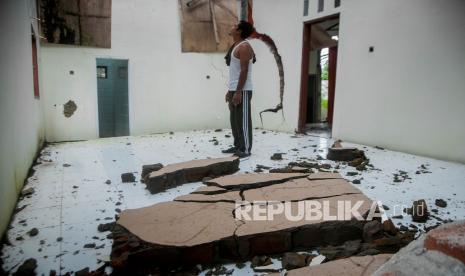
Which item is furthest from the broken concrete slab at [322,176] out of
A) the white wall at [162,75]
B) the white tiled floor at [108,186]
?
the white wall at [162,75]

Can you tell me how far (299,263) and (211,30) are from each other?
4.97 metres

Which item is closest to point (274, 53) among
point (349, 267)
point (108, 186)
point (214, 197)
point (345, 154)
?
point (345, 154)

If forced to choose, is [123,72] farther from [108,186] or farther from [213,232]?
[213,232]

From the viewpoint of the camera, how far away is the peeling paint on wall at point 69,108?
4.60 metres

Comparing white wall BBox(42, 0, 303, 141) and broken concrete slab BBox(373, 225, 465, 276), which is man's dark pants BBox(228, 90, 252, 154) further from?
broken concrete slab BBox(373, 225, 465, 276)

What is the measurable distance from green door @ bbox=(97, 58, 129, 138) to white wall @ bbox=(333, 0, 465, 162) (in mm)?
3305

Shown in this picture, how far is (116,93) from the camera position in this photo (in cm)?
500

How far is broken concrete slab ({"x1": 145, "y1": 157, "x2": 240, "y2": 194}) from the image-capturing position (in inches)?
93.4

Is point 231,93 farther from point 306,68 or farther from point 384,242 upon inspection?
point 384,242

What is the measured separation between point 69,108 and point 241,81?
9.20 ft

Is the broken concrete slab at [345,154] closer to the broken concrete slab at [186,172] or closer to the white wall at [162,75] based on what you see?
the broken concrete slab at [186,172]

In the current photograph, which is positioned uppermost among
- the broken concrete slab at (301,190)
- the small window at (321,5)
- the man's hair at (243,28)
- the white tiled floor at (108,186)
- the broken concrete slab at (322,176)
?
the small window at (321,5)

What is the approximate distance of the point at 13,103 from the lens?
85.3 inches

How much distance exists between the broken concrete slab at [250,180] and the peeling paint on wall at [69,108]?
3.33 metres
